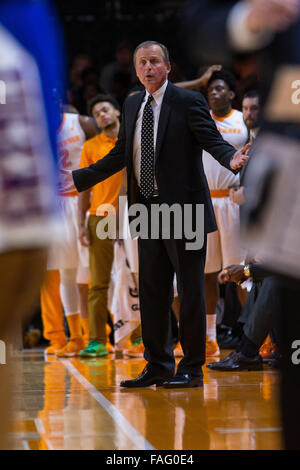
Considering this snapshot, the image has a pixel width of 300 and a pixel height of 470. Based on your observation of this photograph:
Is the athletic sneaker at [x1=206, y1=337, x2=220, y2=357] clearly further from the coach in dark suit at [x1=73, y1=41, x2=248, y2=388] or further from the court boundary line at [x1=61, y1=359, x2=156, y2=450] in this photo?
the coach in dark suit at [x1=73, y1=41, x2=248, y2=388]

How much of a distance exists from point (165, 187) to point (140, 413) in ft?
4.38

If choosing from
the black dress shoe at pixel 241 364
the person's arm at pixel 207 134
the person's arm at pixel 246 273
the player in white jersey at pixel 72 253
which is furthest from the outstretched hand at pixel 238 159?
the player in white jersey at pixel 72 253

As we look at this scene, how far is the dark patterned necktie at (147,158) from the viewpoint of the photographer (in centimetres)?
460

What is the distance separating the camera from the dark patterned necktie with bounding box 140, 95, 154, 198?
460cm

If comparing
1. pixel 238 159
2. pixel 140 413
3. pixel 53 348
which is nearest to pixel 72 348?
pixel 53 348

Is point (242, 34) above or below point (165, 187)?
above

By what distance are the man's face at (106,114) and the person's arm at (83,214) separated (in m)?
0.55

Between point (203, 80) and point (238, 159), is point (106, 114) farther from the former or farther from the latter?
point (238, 159)

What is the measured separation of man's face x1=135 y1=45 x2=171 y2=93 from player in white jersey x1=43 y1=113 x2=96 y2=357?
1.85 meters

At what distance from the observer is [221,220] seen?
20.1ft

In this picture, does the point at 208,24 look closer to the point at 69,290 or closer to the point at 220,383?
the point at 220,383

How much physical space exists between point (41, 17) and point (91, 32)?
342 inches

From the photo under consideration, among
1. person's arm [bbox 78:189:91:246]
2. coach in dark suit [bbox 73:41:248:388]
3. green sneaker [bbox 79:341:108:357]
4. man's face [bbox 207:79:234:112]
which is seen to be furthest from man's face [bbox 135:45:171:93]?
green sneaker [bbox 79:341:108:357]
